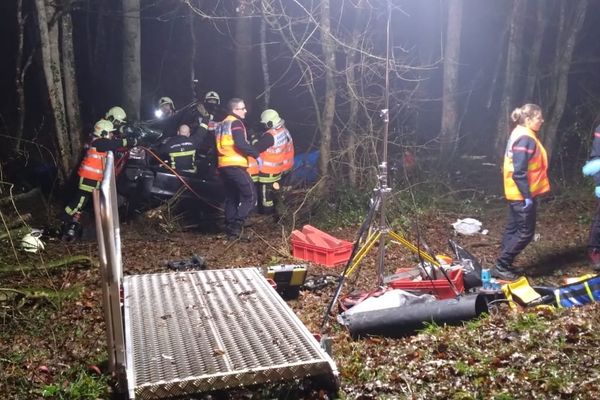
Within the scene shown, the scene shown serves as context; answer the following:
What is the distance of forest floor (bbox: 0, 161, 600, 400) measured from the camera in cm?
383

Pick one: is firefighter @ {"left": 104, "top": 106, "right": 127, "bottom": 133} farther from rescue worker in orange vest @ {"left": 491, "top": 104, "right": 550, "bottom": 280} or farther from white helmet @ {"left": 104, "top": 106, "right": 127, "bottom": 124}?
rescue worker in orange vest @ {"left": 491, "top": 104, "right": 550, "bottom": 280}

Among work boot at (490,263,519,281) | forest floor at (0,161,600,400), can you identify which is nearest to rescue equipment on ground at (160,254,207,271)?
forest floor at (0,161,600,400)

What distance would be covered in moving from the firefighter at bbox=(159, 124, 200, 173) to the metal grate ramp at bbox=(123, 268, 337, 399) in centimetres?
522

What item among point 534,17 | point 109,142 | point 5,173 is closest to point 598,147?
point 109,142

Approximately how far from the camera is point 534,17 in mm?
14430

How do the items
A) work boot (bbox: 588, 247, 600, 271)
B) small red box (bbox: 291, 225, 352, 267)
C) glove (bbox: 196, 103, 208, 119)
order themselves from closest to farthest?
work boot (bbox: 588, 247, 600, 271), small red box (bbox: 291, 225, 352, 267), glove (bbox: 196, 103, 208, 119)

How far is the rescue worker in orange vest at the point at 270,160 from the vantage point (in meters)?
10.3

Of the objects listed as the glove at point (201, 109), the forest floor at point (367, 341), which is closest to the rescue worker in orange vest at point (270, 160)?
the forest floor at point (367, 341)

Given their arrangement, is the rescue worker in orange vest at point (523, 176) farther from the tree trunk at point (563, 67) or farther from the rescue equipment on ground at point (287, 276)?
the tree trunk at point (563, 67)

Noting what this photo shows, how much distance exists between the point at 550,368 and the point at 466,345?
2.24 feet

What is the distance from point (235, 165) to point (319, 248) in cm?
225

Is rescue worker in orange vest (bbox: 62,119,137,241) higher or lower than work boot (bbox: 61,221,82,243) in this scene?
higher

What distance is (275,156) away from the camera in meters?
10.5

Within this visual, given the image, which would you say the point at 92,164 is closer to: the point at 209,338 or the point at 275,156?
the point at 275,156
